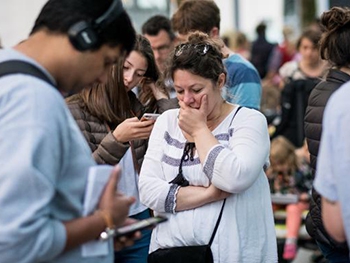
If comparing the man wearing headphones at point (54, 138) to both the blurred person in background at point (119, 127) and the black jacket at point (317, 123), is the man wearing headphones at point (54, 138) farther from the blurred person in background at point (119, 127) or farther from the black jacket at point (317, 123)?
the black jacket at point (317, 123)

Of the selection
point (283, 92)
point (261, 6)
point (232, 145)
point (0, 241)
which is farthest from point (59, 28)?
point (261, 6)

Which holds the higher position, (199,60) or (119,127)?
(199,60)

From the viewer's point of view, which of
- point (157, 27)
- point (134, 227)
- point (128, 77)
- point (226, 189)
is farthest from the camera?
point (157, 27)

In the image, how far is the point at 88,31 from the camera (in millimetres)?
2426

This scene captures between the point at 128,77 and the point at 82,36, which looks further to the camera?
the point at 128,77

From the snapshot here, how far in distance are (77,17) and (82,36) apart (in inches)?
2.7

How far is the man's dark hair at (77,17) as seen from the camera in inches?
96.5

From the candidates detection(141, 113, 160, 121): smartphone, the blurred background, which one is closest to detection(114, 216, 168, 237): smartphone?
detection(141, 113, 160, 121): smartphone

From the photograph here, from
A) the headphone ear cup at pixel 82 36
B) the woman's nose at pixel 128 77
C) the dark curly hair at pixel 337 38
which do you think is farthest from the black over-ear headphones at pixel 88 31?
the woman's nose at pixel 128 77

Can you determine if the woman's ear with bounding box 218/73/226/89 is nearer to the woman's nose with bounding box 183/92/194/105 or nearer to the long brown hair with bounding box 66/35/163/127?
the woman's nose with bounding box 183/92/194/105

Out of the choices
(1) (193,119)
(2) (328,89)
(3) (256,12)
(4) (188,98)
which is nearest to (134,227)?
(1) (193,119)

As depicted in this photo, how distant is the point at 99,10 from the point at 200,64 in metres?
1.30

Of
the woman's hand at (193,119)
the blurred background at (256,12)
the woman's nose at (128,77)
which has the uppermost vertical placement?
the woman's hand at (193,119)

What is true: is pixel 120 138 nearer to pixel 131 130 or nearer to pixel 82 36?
pixel 131 130
